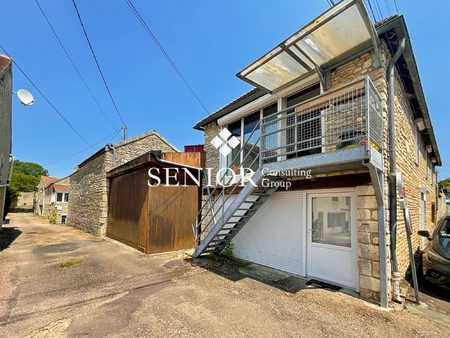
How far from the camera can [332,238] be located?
528 cm

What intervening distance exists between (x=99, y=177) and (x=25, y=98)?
19.3 ft

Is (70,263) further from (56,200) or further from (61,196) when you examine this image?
(61,196)

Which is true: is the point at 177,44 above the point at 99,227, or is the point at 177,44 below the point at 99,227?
above

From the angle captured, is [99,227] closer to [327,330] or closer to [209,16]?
[209,16]

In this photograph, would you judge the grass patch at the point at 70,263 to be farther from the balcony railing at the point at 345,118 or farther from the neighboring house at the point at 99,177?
the balcony railing at the point at 345,118

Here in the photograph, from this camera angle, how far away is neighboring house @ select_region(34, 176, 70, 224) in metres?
23.1

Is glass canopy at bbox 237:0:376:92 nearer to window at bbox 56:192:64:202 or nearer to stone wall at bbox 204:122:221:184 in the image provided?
stone wall at bbox 204:122:221:184

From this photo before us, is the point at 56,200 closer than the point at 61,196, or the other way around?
the point at 56,200

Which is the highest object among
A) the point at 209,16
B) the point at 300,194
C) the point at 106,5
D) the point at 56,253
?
the point at 209,16

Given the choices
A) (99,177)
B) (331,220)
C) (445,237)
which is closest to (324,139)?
(331,220)

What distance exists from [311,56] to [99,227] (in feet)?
39.0

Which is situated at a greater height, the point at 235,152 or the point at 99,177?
the point at 235,152

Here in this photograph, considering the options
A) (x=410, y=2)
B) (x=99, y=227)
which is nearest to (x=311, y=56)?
(x=410, y=2)

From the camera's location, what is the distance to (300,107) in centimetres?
486
